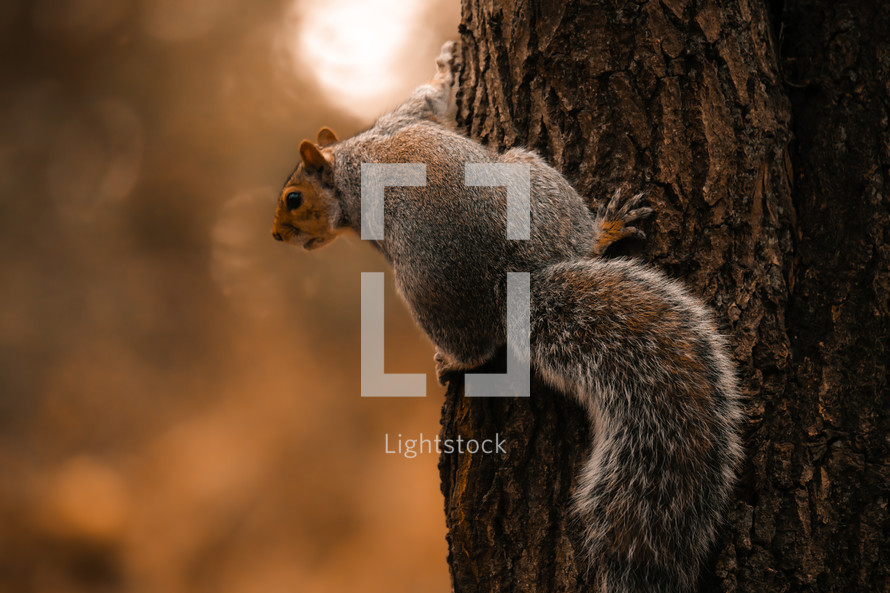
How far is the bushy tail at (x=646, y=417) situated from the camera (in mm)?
1063

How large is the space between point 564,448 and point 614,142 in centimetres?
63

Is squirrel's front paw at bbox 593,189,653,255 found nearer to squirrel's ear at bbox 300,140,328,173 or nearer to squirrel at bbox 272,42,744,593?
squirrel at bbox 272,42,744,593

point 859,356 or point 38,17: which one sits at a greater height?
point 38,17

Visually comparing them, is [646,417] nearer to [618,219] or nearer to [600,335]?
[600,335]

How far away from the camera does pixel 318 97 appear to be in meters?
3.08

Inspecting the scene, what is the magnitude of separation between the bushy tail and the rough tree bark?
0.22 feet

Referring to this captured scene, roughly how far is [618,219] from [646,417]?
16.1 inches

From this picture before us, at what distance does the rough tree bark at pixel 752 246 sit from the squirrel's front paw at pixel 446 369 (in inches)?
4.7

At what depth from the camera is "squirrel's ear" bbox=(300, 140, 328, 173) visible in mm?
1692

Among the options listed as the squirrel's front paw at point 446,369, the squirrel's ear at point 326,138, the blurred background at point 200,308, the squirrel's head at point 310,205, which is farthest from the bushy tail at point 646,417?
the blurred background at point 200,308

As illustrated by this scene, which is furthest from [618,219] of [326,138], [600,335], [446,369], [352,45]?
[352,45]

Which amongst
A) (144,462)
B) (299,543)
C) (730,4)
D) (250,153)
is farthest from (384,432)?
(730,4)

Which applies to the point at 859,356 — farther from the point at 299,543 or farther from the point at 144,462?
the point at 144,462

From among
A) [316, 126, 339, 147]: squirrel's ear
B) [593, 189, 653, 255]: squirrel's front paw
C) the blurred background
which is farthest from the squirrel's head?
the blurred background
